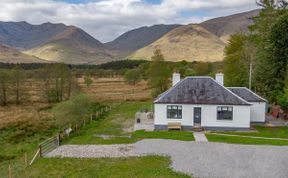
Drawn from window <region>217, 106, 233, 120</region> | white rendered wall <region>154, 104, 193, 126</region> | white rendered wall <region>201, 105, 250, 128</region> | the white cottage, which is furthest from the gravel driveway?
window <region>217, 106, 233, 120</region>

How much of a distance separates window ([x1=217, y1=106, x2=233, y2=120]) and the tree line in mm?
9998

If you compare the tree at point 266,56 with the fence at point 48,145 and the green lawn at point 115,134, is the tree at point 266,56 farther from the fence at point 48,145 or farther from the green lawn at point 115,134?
the fence at point 48,145

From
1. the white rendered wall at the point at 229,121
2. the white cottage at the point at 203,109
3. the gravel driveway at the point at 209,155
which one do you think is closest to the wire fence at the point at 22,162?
the gravel driveway at the point at 209,155

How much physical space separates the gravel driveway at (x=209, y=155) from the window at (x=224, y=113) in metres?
6.49

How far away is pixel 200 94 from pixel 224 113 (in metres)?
2.77

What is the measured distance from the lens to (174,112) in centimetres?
3209

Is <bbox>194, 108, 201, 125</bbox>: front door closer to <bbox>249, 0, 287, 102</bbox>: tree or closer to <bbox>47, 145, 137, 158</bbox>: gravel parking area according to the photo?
<bbox>47, 145, 137, 158</bbox>: gravel parking area

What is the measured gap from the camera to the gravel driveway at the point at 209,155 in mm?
19312

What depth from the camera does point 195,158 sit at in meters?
21.9

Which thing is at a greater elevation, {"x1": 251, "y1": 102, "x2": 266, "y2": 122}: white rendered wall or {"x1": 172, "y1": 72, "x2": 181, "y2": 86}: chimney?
{"x1": 172, "y1": 72, "x2": 181, "y2": 86}: chimney

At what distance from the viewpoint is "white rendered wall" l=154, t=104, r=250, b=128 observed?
3142cm

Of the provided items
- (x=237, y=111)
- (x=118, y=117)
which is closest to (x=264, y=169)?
(x=237, y=111)

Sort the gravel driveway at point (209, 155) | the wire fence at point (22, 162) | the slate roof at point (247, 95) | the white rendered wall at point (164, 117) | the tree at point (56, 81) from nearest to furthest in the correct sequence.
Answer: the gravel driveway at point (209, 155) → the wire fence at point (22, 162) → the white rendered wall at point (164, 117) → the slate roof at point (247, 95) → the tree at point (56, 81)

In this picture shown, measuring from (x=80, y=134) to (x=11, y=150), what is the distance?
19.5 ft
